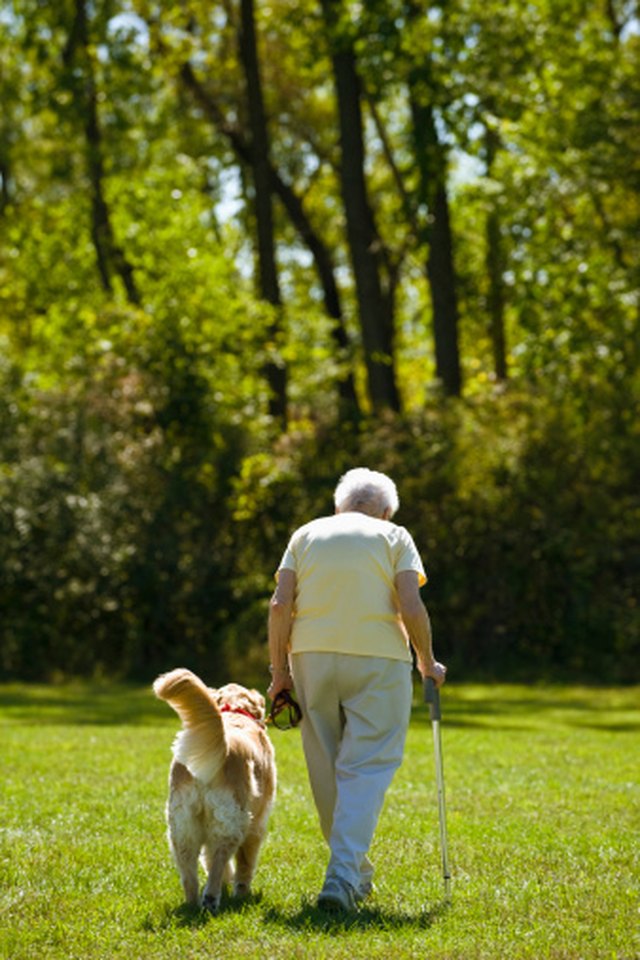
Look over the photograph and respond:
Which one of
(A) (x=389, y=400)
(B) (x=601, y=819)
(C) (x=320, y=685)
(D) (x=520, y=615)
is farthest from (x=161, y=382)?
(C) (x=320, y=685)

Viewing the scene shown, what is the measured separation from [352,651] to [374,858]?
6.05ft

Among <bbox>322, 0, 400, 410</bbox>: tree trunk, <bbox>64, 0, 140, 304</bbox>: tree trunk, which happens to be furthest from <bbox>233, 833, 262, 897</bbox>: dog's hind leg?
<bbox>64, 0, 140, 304</bbox>: tree trunk

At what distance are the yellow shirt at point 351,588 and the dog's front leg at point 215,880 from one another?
1.03 meters

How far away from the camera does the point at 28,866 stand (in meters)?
8.79

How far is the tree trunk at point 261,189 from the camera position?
28406 millimetres

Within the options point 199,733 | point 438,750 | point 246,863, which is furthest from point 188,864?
point 438,750

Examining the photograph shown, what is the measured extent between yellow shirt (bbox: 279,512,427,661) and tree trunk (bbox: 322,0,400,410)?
1905cm

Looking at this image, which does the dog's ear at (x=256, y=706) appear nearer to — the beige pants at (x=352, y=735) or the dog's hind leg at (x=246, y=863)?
the beige pants at (x=352, y=735)

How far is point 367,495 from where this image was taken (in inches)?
332

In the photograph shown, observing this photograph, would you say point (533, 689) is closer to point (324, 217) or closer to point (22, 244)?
point (324, 217)

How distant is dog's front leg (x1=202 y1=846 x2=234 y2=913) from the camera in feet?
25.3

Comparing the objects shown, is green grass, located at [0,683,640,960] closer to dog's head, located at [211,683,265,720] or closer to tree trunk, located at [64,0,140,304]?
dog's head, located at [211,683,265,720]

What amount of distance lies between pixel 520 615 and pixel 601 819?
1414cm

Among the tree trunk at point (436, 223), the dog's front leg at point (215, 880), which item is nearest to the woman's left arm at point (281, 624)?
the dog's front leg at point (215, 880)
